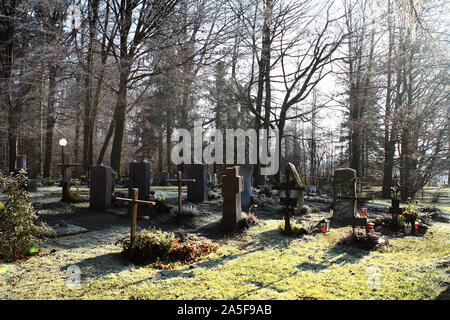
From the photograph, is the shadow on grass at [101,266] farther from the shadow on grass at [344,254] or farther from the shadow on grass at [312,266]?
the shadow on grass at [344,254]

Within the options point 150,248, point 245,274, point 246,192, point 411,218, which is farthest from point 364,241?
point 246,192

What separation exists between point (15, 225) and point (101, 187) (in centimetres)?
481

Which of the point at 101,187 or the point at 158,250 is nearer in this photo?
the point at 158,250

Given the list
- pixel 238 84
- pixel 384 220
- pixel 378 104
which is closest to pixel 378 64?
pixel 378 104

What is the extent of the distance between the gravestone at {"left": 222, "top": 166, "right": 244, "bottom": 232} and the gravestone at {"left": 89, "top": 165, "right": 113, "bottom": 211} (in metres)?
4.15

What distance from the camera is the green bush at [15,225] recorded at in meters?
4.40

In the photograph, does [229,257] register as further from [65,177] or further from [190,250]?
[65,177]

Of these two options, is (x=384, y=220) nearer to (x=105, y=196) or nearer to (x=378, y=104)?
(x=105, y=196)

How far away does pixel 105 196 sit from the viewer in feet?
30.4

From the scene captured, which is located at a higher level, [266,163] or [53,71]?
[53,71]

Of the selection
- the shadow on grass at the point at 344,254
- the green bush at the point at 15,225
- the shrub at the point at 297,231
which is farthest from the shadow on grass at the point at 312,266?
the green bush at the point at 15,225

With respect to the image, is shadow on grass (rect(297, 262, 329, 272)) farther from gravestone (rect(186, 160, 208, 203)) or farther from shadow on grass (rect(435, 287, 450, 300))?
gravestone (rect(186, 160, 208, 203))

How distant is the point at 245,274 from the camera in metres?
4.23
